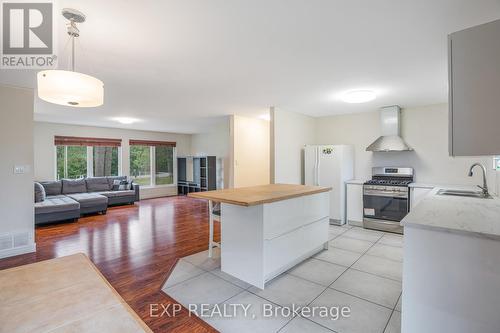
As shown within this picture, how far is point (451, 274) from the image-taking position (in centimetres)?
→ 142

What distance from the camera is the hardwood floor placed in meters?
2.26

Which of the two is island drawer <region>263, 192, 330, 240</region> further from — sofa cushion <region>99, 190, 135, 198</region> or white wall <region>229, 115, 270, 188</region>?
sofa cushion <region>99, 190, 135, 198</region>

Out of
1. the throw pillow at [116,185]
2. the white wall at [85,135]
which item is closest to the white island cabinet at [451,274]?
the throw pillow at [116,185]

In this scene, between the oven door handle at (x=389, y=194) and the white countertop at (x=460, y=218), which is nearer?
the white countertop at (x=460, y=218)

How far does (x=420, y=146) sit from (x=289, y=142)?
8.00ft

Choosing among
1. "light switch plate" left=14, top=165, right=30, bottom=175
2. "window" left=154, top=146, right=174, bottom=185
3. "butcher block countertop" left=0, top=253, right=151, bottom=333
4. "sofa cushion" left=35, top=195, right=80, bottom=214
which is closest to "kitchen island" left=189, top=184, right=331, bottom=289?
"butcher block countertop" left=0, top=253, right=151, bottom=333

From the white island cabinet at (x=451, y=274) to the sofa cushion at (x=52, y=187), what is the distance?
7.39 m

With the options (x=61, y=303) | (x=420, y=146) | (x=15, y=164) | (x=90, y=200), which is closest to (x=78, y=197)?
(x=90, y=200)

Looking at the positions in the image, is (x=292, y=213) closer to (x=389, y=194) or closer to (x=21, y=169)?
(x=389, y=194)

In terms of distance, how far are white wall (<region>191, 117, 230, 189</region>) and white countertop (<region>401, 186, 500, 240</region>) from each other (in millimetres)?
6211

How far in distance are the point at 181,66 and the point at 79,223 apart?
4344mm

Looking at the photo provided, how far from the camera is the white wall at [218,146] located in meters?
8.04

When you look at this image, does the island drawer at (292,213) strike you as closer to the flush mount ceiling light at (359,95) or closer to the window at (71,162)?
the flush mount ceiling light at (359,95)

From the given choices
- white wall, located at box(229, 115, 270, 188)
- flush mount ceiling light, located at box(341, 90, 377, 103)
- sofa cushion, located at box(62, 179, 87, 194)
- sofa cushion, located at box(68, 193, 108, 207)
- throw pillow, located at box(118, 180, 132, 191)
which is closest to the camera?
flush mount ceiling light, located at box(341, 90, 377, 103)
